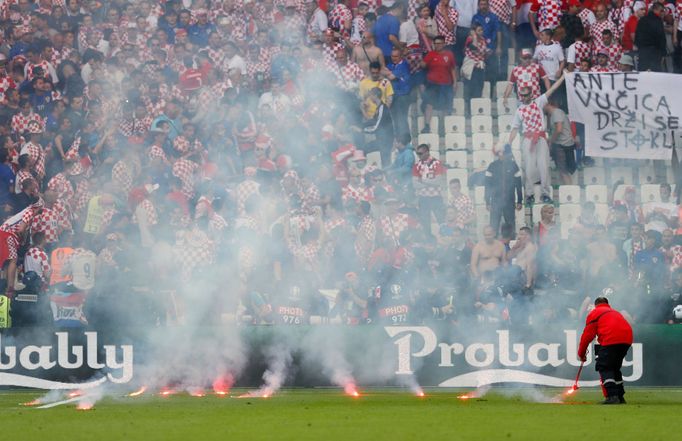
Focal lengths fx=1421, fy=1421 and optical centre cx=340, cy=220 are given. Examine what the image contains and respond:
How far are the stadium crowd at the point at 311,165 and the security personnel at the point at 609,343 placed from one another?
3190mm

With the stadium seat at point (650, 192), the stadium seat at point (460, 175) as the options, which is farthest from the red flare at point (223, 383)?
the stadium seat at point (650, 192)

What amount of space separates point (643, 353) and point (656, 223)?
3361 mm

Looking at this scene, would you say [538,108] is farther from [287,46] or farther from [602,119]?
[287,46]

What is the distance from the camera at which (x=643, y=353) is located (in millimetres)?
17625

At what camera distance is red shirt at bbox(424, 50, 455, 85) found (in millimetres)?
22266

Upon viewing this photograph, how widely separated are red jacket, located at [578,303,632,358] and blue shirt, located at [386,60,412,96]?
25.8 ft

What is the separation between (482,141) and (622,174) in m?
2.23

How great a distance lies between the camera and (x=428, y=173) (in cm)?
2108

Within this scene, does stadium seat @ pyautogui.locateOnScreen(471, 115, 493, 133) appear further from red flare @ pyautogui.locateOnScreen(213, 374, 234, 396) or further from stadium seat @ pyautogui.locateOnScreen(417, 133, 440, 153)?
red flare @ pyautogui.locateOnScreen(213, 374, 234, 396)

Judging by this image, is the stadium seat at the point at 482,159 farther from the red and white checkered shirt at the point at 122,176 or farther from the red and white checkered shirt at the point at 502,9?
the red and white checkered shirt at the point at 122,176

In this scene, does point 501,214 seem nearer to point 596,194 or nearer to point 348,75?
point 596,194

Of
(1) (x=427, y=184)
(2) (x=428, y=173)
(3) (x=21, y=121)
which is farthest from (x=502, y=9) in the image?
(3) (x=21, y=121)

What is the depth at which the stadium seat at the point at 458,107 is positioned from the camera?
74.6 ft

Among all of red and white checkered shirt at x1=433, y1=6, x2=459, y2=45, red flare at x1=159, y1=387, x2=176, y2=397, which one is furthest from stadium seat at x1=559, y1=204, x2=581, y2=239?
red flare at x1=159, y1=387, x2=176, y2=397
